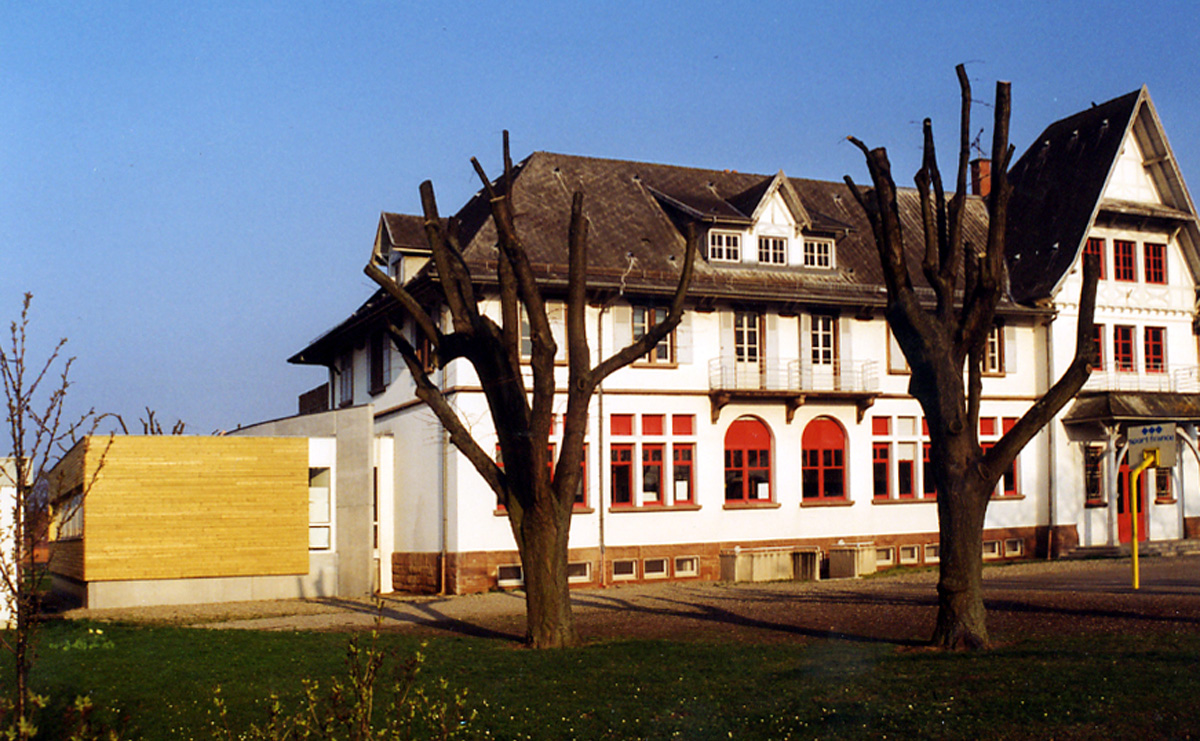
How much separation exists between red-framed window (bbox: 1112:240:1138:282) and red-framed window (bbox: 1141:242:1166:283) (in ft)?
1.15

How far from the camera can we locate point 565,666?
13.5 m

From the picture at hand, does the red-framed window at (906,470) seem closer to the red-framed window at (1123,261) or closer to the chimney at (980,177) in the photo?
the red-framed window at (1123,261)

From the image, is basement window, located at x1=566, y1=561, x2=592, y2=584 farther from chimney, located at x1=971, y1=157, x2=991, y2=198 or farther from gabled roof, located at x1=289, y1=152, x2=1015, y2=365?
chimney, located at x1=971, y1=157, x2=991, y2=198

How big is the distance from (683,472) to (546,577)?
576 inches

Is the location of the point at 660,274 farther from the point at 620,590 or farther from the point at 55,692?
the point at 55,692

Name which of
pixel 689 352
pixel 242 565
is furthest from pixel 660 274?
pixel 242 565

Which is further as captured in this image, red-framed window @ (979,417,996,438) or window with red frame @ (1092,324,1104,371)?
window with red frame @ (1092,324,1104,371)

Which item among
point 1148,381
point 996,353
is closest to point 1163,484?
point 1148,381

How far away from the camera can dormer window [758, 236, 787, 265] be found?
31392 mm

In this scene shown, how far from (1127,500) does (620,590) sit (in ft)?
56.3

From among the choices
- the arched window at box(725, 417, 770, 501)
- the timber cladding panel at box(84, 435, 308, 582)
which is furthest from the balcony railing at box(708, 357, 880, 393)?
the timber cladding panel at box(84, 435, 308, 582)

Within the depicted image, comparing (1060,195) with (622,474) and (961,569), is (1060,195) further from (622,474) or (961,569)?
(961,569)

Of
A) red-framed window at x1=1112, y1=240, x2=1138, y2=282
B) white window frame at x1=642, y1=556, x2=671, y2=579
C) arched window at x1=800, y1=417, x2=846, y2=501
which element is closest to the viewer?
white window frame at x1=642, y1=556, x2=671, y2=579

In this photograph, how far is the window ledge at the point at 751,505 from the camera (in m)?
29.9
